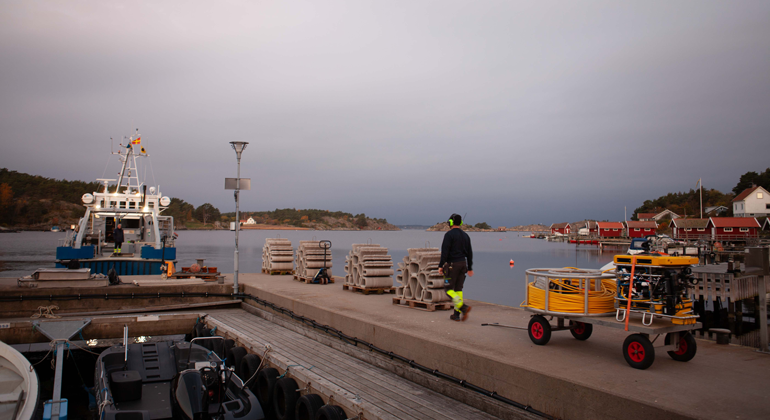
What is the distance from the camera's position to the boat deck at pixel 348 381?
5.91 metres

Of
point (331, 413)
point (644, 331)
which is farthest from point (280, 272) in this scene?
point (644, 331)

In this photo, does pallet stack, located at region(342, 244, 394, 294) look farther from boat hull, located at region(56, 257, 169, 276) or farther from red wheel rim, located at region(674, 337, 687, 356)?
boat hull, located at region(56, 257, 169, 276)

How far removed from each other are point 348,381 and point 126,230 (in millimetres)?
23996

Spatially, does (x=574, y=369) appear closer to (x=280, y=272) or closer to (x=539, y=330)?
(x=539, y=330)

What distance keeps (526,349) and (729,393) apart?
97.2 inches

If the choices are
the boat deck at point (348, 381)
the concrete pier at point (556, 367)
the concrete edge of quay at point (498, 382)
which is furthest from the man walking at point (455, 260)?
the boat deck at point (348, 381)

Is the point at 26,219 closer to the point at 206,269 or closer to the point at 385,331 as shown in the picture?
the point at 206,269

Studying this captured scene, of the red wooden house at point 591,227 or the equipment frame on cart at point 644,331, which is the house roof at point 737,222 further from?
the red wooden house at point 591,227

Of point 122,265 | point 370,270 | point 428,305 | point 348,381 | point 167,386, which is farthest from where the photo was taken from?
point 122,265

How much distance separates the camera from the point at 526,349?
6.54 metres

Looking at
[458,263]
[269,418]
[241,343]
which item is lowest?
[269,418]

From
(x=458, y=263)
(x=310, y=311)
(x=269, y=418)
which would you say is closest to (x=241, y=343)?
(x=310, y=311)

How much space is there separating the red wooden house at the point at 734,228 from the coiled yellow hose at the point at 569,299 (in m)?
71.1

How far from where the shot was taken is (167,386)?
895 cm
